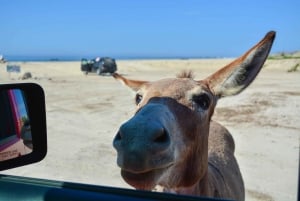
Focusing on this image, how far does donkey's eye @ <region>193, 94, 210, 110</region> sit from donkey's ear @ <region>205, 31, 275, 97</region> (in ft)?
1.09

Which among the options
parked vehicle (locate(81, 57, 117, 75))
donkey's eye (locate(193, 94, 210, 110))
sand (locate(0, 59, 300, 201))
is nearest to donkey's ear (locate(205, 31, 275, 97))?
donkey's eye (locate(193, 94, 210, 110))

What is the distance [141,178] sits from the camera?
175cm

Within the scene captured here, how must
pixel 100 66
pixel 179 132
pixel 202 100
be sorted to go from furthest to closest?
pixel 100 66
pixel 202 100
pixel 179 132

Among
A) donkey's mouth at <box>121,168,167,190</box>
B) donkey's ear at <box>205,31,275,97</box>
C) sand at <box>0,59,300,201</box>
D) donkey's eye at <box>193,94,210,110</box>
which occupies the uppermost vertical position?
donkey's ear at <box>205,31,275,97</box>

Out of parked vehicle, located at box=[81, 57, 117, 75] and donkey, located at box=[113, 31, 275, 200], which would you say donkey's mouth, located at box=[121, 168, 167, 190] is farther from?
parked vehicle, located at box=[81, 57, 117, 75]

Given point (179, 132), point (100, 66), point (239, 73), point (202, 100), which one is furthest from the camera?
point (100, 66)

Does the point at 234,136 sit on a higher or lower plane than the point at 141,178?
lower

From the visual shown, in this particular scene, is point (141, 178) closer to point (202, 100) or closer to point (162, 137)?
point (162, 137)

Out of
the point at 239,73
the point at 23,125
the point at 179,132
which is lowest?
the point at 179,132

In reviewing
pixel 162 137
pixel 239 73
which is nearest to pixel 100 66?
pixel 239 73

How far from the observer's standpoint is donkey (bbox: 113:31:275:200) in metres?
1.69

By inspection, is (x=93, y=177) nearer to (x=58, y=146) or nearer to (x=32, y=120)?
(x=58, y=146)

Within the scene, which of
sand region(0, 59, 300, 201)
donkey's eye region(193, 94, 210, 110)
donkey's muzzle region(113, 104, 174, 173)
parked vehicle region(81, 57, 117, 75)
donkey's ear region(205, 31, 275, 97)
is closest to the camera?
donkey's muzzle region(113, 104, 174, 173)

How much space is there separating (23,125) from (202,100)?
128cm
